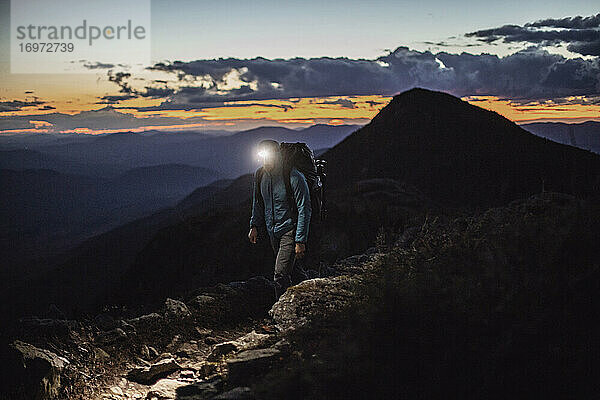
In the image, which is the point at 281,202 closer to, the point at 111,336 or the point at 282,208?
the point at 282,208

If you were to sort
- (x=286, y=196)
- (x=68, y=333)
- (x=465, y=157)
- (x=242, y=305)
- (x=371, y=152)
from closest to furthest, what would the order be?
(x=68, y=333), (x=286, y=196), (x=242, y=305), (x=465, y=157), (x=371, y=152)

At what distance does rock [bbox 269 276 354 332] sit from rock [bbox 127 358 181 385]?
133cm

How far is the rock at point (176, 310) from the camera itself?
6.68 meters

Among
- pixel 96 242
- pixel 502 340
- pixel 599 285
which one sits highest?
pixel 599 285

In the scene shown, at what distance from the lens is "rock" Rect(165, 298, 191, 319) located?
6.68m

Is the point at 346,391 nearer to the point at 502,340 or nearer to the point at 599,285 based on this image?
the point at 502,340

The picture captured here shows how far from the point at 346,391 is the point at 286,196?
11.5ft

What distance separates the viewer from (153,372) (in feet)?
16.4

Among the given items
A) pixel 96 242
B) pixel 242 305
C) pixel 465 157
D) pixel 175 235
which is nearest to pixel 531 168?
pixel 465 157

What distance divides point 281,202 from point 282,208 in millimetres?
86

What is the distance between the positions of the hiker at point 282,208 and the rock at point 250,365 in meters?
1.99

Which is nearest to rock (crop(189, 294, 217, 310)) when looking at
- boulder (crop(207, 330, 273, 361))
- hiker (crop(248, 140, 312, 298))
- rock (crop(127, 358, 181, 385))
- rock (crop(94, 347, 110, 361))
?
hiker (crop(248, 140, 312, 298))

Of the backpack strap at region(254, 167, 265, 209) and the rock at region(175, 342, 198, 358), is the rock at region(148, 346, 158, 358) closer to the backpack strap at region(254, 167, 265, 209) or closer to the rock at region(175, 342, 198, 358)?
the rock at region(175, 342, 198, 358)

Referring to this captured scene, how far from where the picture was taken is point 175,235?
176ft
